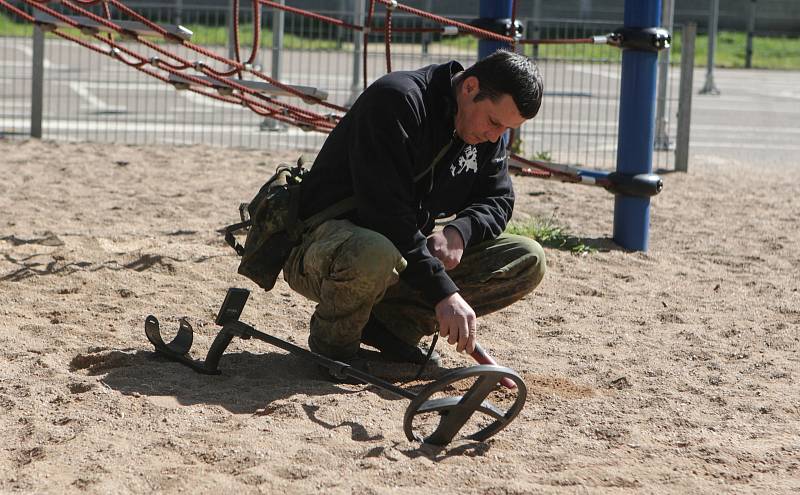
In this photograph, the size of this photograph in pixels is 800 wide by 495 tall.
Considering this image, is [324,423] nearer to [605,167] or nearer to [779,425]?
[779,425]

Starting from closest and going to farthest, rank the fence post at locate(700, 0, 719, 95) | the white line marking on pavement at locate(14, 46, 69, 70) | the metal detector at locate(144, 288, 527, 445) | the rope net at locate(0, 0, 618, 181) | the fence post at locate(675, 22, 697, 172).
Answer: the metal detector at locate(144, 288, 527, 445), the rope net at locate(0, 0, 618, 181), the fence post at locate(675, 22, 697, 172), the fence post at locate(700, 0, 719, 95), the white line marking on pavement at locate(14, 46, 69, 70)

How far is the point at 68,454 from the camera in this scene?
3.02m

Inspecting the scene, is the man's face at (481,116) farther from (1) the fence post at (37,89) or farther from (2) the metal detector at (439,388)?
(1) the fence post at (37,89)

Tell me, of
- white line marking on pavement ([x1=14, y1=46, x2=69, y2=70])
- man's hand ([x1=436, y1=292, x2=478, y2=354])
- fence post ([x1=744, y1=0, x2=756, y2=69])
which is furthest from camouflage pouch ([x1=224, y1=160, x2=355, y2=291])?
fence post ([x1=744, y1=0, x2=756, y2=69])

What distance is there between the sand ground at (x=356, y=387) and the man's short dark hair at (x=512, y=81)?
969 mm

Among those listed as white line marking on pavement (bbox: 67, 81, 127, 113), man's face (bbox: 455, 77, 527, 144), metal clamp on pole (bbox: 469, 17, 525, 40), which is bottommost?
white line marking on pavement (bbox: 67, 81, 127, 113)

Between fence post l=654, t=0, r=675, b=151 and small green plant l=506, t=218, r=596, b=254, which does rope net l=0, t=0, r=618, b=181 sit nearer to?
small green plant l=506, t=218, r=596, b=254

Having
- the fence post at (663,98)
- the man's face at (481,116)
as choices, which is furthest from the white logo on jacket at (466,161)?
the fence post at (663,98)

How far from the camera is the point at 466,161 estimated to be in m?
3.75

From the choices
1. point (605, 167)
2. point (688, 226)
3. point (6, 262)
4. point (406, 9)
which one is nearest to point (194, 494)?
point (6, 262)

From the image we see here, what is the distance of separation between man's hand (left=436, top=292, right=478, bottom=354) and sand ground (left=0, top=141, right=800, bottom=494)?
294mm

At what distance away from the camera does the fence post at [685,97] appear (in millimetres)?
8352

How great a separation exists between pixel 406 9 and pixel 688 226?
93.7 inches

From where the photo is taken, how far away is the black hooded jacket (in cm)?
343
